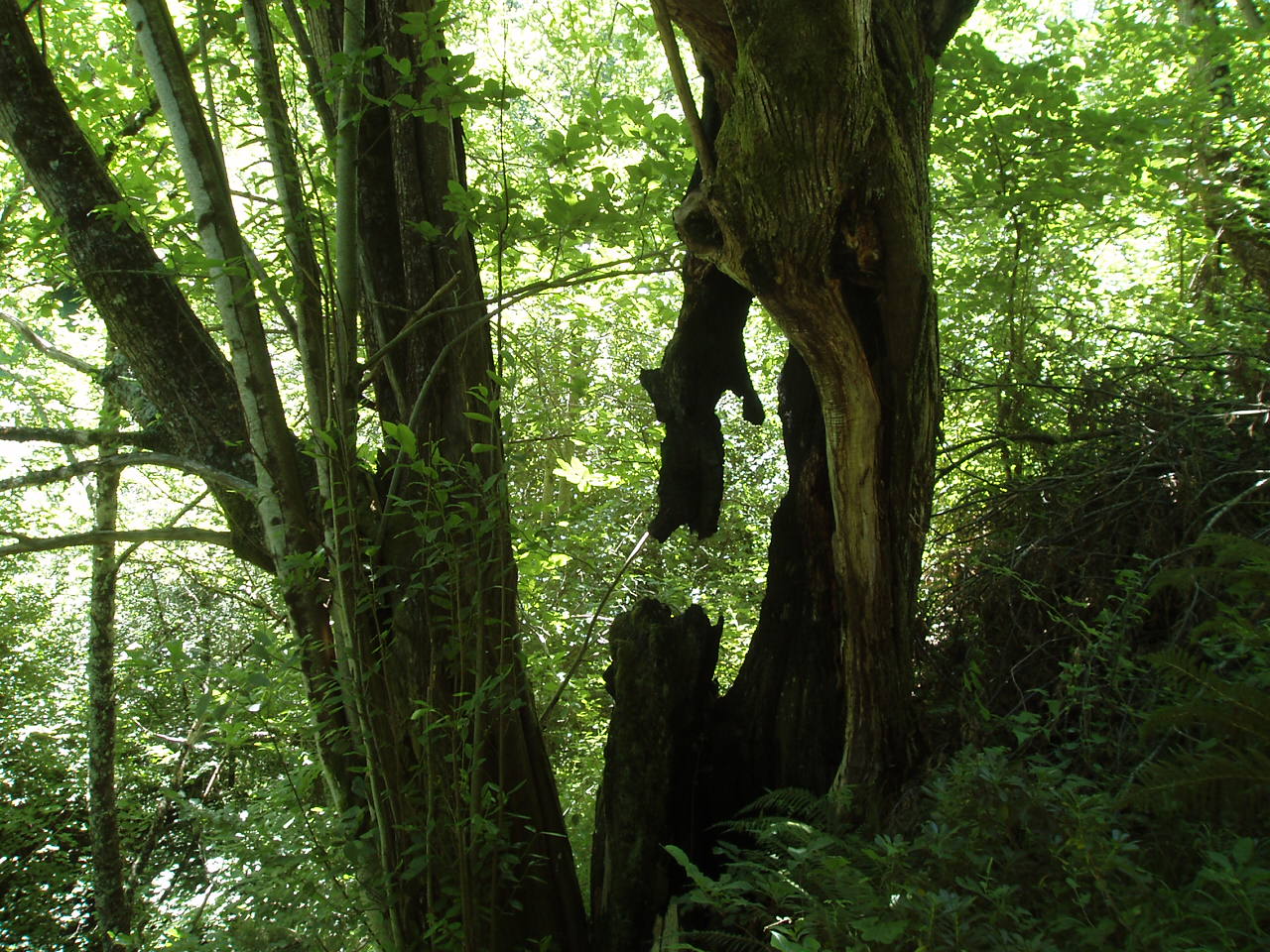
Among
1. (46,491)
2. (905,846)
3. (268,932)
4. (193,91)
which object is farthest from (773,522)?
(46,491)

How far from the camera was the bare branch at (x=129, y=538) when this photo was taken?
128 inches

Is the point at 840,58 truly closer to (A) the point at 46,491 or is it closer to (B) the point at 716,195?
(B) the point at 716,195

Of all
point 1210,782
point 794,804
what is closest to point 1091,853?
point 1210,782

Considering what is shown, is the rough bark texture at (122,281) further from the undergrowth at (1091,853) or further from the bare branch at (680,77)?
the undergrowth at (1091,853)

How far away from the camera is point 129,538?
3.52 meters

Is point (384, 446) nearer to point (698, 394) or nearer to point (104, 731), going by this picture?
point (698, 394)

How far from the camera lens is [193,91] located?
2.70 m

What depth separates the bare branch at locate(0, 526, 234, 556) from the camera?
128 inches

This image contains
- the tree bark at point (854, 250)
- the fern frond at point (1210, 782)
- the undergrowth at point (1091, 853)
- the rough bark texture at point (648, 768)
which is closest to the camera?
the undergrowth at point (1091, 853)

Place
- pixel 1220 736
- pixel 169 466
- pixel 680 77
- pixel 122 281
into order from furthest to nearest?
pixel 169 466
pixel 122 281
pixel 680 77
pixel 1220 736

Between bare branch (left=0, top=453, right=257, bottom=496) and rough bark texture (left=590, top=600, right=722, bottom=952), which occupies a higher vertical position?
bare branch (left=0, top=453, right=257, bottom=496)

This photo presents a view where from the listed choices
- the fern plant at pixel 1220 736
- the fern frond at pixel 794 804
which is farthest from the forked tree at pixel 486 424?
the fern plant at pixel 1220 736

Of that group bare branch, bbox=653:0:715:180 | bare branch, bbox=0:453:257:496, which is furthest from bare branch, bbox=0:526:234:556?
bare branch, bbox=653:0:715:180

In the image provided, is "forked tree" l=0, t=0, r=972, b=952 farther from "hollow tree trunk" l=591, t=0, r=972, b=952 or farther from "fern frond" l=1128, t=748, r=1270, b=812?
"fern frond" l=1128, t=748, r=1270, b=812
